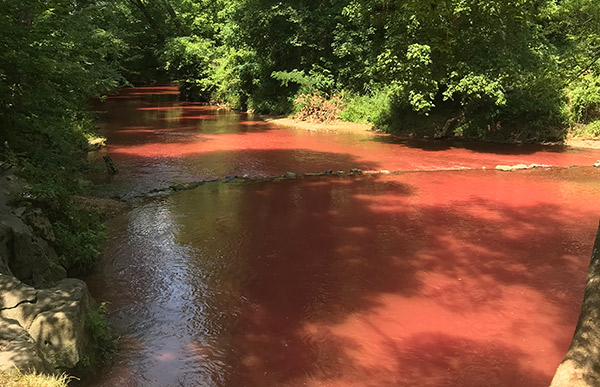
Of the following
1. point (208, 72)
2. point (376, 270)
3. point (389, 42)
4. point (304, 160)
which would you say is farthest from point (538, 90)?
point (208, 72)

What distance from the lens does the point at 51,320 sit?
12.6 ft

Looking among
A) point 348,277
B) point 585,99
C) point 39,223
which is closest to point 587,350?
point 348,277

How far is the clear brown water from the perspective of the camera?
455cm

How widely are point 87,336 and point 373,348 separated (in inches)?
103

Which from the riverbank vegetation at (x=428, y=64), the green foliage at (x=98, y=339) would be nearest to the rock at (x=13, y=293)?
the green foliage at (x=98, y=339)

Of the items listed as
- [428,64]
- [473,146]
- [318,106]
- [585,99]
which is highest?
[428,64]

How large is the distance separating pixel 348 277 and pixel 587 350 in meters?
3.45

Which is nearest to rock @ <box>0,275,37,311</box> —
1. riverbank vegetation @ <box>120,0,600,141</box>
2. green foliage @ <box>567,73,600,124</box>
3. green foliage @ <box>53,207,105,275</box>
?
green foliage @ <box>53,207,105,275</box>

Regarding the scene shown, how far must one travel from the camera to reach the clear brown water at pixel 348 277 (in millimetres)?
4551

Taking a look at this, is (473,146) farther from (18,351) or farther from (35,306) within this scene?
(18,351)

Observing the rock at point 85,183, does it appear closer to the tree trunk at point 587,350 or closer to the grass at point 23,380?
the grass at point 23,380

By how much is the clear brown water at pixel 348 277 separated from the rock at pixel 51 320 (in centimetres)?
50

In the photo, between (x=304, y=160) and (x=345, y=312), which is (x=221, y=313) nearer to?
(x=345, y=312)

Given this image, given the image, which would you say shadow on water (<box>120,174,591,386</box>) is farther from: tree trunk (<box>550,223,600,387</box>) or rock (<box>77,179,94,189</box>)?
rock (<box>77,179,94,189</box>)
